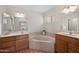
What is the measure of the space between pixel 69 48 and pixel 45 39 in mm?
299

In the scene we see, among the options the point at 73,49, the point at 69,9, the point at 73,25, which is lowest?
the point at 73,49

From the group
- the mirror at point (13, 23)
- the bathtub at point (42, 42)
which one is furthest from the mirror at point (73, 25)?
the mirror at point (13, 23)

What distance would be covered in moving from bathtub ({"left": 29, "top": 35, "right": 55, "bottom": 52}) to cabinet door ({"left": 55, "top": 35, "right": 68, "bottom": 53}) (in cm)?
6

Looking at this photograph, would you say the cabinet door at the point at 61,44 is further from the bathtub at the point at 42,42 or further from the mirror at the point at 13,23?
the mirror at the point at 13,23

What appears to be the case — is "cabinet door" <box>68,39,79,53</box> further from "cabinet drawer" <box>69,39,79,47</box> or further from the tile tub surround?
the tile tub surround

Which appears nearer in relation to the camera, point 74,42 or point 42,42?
point 74,42

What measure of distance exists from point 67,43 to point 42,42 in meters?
0.30

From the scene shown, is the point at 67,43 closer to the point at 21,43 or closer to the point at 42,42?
the point at 42,42

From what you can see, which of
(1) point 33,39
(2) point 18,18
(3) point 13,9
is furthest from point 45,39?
(3) point 13,9

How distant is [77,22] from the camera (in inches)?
48.2

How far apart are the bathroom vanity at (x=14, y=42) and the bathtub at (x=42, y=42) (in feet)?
0.24

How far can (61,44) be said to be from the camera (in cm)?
131

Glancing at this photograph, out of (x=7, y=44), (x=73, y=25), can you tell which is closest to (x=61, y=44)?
(x=73, y=25)

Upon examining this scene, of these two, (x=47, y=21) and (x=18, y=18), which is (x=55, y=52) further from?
(x=18, y=18)
